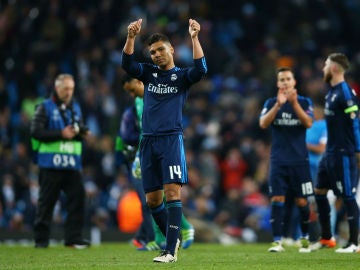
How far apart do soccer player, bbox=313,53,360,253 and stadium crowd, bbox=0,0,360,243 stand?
6843mm

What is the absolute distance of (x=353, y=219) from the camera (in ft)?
41.0

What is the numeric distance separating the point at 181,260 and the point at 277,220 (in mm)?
2418

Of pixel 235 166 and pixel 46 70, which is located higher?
pixel 46 70

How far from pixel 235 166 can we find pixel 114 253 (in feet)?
29.3

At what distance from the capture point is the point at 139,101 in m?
13.7

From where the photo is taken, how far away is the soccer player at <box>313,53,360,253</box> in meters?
12.5

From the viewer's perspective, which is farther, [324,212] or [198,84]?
[198,84]

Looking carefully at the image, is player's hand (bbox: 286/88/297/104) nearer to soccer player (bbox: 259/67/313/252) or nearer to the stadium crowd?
soccer player (bbox: 259/67/313/252)

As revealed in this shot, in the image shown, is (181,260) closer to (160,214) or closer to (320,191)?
(160,214)

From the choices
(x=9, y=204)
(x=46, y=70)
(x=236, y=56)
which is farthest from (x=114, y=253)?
(x=236, y=56)

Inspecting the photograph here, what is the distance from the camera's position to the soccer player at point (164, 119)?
1043 centimetres

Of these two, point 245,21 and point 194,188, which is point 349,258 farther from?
point 245,21

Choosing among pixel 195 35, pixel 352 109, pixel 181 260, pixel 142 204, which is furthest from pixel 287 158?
pixel 195 35

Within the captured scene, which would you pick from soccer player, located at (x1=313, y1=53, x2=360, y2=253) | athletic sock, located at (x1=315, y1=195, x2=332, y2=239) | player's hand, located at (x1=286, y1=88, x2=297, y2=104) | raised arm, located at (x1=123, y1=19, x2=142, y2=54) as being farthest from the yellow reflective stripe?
raised arm, located at (x1=123, y1=19, x2=142, y2=54)
